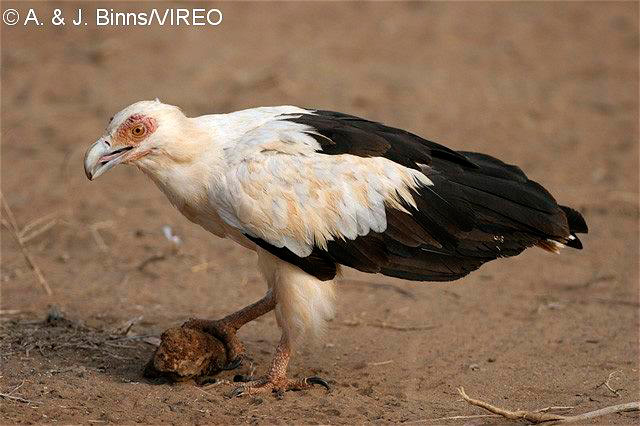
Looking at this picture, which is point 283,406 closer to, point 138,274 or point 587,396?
point 587,396

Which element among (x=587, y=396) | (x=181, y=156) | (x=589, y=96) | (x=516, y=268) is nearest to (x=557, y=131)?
(x=589, y=96)

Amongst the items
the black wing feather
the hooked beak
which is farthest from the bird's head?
the black wing feather

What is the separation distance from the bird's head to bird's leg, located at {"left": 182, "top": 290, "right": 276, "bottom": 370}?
1.07 metres

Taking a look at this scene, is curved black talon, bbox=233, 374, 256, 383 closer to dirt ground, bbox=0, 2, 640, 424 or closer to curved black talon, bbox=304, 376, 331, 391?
dirt ground, bbox=0, 2, 640, 424

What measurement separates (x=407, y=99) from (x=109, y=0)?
479 cm

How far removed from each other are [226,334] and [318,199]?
43.0 inches

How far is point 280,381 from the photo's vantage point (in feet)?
18.7

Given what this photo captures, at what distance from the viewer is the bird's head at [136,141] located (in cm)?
543

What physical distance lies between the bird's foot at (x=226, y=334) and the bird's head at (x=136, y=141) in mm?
1066

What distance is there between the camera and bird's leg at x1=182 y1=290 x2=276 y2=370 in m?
5.95

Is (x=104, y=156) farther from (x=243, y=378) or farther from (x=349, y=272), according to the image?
(x=349, y=272)

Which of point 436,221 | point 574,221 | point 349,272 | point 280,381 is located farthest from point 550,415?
point 349,272

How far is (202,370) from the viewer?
5.77m

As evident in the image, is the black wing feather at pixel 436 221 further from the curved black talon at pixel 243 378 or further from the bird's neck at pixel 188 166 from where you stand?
the curved black talon at pixel 243 378
